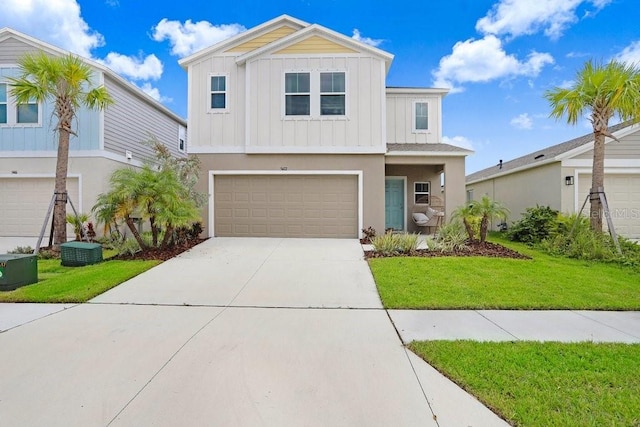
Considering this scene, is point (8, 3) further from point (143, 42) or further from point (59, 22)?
point (143, 42)

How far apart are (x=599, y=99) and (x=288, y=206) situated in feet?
32.3

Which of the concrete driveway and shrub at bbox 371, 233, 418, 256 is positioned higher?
shrub at bbox 371, 233, 418, 256

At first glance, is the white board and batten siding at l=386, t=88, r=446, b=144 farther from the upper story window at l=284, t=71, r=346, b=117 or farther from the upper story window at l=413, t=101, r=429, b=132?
the upper story window at l=284, t=71, r=346, b=117

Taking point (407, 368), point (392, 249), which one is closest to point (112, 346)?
point (407, 368)

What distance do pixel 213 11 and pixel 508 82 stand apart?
543 inches

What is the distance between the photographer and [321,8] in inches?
532

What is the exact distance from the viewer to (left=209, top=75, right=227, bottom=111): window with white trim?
1159 centimetres

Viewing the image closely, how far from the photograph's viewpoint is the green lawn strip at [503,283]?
501 centimetres

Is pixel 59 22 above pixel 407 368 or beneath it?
above

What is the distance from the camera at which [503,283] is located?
6062mm

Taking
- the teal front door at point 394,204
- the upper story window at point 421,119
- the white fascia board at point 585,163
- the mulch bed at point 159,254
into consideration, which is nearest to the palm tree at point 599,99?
the white fascia board at point 585,163

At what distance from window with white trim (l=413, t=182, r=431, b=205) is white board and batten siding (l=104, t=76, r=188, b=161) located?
11.2 meters

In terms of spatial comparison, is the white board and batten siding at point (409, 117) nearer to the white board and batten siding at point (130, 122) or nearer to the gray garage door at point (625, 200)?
the gray garage door at point (625, 200)

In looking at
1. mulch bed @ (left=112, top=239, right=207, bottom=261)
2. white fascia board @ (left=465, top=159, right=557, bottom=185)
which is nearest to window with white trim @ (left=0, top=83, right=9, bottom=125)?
Result: mulch bed @ (left=112, top=239, right=207, bottom=261)
